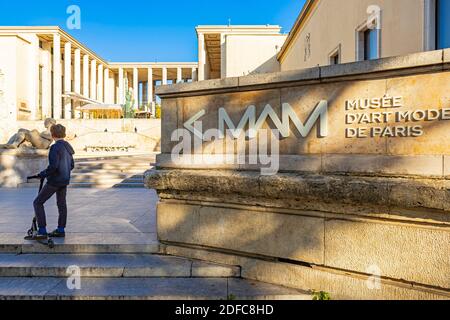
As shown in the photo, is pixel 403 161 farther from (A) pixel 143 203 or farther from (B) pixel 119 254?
(A) pixel 143 203

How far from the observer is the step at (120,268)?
453 centimetres

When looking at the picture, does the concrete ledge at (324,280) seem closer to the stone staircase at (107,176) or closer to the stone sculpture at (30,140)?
the stone staircase at (107,176)

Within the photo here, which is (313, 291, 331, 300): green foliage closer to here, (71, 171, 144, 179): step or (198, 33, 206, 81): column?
(71, 171, 144, 179): step

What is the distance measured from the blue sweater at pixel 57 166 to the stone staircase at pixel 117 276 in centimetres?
88

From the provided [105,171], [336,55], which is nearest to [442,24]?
[336,55]

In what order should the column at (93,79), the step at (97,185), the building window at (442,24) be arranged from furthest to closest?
the column at (93,79), the step at (97,185), the building window at (442,24)

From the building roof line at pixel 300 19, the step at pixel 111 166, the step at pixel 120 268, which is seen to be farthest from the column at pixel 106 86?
the step at pixel 120 268

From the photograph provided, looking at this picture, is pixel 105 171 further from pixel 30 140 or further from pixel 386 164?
pixel 386 164

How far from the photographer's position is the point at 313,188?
390 centimetres

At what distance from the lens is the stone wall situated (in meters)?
3.48
